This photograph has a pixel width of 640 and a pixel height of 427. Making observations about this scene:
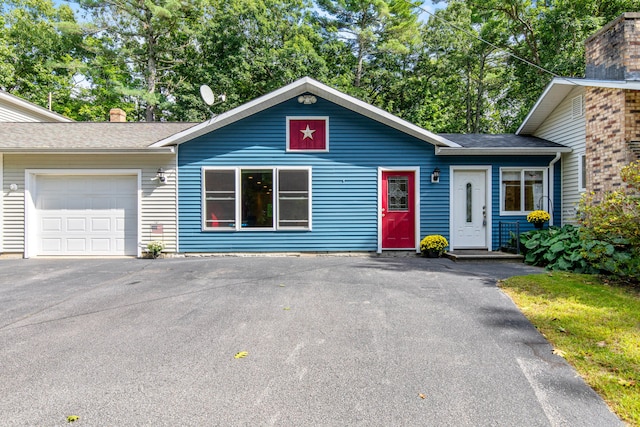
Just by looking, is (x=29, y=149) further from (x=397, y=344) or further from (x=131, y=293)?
(x=397, y=344)

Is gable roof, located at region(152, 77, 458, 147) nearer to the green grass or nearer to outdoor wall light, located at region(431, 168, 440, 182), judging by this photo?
outdoor wall light, located at region(431, 168, 440, 182)

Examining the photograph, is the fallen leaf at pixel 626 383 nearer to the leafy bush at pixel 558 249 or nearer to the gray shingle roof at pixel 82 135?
Answer: the leafy bush at pixel 558 249

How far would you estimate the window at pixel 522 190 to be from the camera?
8.98 metres

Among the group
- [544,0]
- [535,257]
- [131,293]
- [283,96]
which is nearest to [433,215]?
[535,257]

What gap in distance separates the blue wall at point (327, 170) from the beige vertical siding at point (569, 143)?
0.58 metres

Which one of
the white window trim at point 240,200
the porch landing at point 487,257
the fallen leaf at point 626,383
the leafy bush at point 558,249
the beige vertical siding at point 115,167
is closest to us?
the fallen leaf at point 626,383

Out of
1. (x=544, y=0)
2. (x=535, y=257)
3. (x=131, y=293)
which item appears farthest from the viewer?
(x=544, y=0)

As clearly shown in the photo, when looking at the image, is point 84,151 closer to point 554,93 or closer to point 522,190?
point 522,190

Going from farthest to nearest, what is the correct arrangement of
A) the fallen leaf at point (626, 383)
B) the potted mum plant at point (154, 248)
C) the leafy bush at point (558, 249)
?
the potted mum plant at point (154, 248) → the leafy bush at point (558, 249) → the fallen leaf at point (626, 383)

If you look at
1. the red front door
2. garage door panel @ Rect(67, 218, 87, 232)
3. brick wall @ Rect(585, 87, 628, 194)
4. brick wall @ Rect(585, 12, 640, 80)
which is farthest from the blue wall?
garage door panel @ Rect(67, 218, 87, 232)

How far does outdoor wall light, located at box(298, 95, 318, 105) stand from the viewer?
875cm

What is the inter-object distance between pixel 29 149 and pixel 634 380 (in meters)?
10.9

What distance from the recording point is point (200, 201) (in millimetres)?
8727

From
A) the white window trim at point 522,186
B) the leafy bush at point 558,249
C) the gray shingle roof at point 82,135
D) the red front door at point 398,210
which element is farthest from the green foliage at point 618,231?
the gray shingle roof at point 82,135
